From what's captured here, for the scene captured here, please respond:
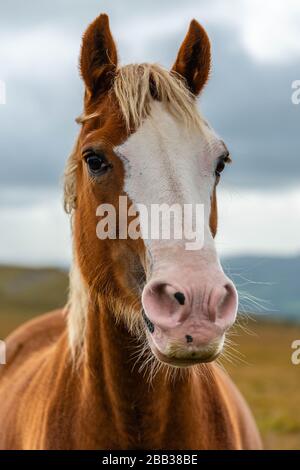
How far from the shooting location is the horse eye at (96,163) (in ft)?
13.9

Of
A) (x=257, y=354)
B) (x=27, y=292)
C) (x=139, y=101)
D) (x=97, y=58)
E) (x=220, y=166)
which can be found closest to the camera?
(x=139, y=101)

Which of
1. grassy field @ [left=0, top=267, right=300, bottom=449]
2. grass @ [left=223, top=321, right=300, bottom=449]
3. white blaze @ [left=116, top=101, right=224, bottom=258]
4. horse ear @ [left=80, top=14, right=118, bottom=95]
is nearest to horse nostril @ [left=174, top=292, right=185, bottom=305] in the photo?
white blaze @ [left=116, top=101, right=224, bottom=258]

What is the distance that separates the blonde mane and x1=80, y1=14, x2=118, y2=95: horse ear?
0.39 feet

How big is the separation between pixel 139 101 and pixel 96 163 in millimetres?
527

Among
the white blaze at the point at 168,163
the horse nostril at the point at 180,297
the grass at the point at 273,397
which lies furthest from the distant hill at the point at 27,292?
the horse nostril at the point at 180,297

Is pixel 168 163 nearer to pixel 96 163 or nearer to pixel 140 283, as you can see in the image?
pixel 96 163

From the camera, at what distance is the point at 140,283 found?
4.10 m

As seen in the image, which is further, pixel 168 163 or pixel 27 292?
pixel 27 292

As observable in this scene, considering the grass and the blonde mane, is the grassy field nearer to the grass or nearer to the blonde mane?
the grass

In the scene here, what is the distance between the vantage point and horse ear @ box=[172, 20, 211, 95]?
486 cm

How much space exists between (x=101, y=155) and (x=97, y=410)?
1869 mm

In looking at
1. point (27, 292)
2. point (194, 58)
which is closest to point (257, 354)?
point (194, 58)
